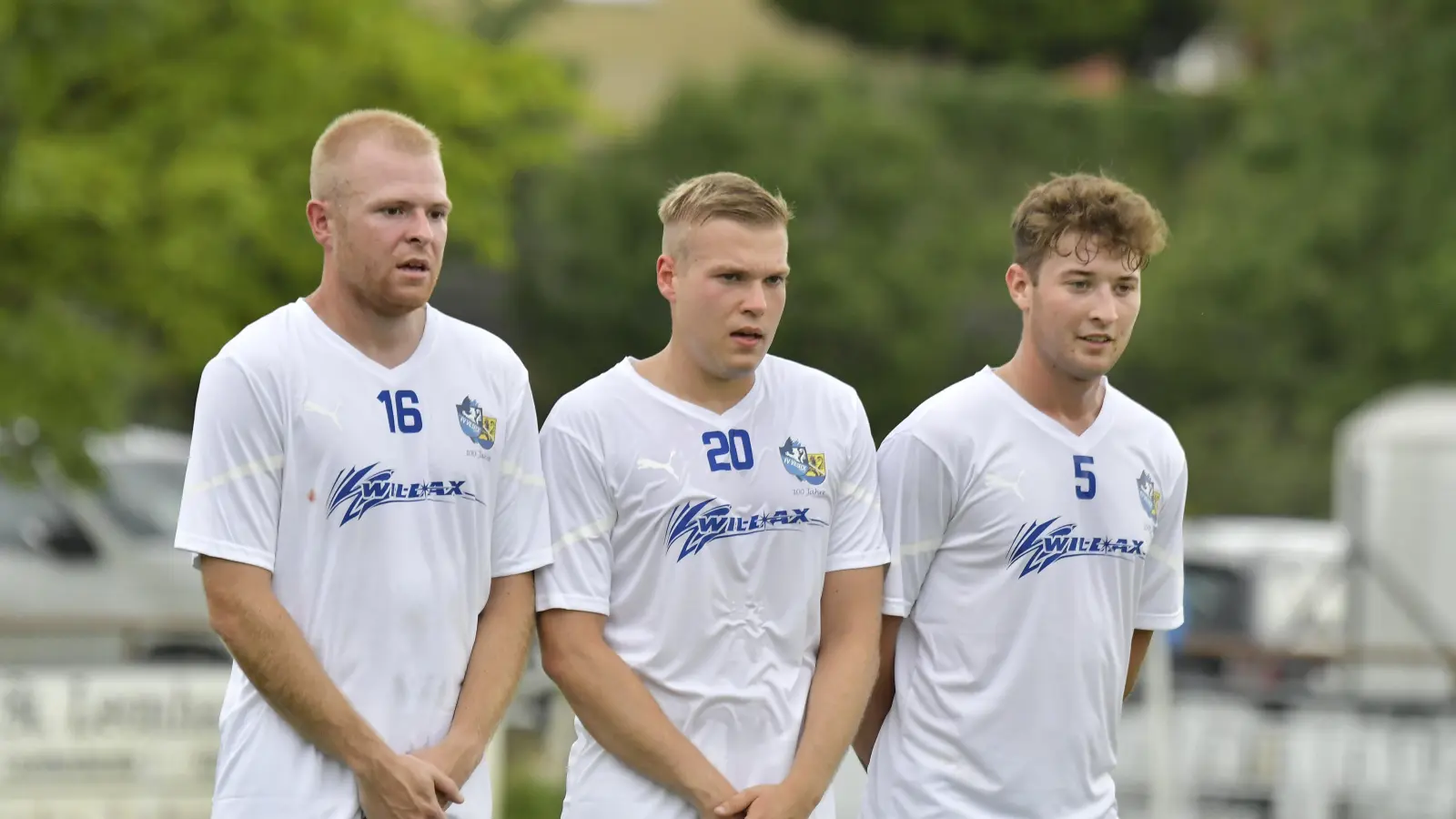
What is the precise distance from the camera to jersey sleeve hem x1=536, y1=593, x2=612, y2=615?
4277 mm

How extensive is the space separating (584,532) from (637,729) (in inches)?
16.3

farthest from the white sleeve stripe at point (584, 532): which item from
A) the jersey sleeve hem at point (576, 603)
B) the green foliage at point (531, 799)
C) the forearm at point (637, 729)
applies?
the green foliage at point (531, 799)

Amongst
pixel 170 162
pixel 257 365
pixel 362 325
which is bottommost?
pixel 257 365

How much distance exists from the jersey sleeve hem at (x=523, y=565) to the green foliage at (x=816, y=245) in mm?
23715

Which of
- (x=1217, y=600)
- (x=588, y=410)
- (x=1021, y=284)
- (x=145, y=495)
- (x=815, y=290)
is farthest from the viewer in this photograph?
(x=815, y=290)

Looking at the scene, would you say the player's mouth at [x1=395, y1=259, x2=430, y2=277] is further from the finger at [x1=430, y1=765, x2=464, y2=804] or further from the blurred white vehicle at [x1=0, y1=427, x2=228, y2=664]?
the blurred white vehicle at [x1=0, y1=427, x2=228, y2=664]

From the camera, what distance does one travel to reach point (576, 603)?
14.0 ft

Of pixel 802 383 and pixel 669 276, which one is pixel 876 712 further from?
pixel 669 276

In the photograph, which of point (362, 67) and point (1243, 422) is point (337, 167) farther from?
point (1243, 422)

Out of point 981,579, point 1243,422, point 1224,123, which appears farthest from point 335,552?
point 1224,123

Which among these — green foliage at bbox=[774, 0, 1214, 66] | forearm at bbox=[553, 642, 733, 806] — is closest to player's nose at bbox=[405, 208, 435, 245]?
forearm at bbox=[553, 642, 733, 806]

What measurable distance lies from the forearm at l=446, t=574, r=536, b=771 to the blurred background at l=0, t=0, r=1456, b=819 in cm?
171

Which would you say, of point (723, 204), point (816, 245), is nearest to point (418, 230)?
point (723, 204)

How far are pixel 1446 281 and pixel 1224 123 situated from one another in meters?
14.3
